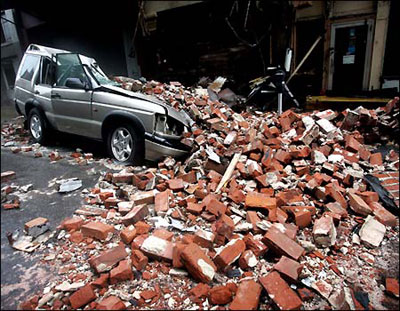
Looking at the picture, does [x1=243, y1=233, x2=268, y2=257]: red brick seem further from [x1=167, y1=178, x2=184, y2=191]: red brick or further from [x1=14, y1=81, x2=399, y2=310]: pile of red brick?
[x1=167, y1=178, x2=184, y2=191]: red brick

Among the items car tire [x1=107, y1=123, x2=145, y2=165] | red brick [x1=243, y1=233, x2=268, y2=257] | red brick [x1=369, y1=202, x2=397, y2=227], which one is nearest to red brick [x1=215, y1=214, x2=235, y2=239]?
red brick [x1=243, y1=233, x2=268, y2=257]

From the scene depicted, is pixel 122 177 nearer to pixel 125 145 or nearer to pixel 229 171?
pixel 125 145

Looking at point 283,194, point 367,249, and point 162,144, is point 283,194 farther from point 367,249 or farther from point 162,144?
point 162,144

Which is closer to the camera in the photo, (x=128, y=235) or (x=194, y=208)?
(x=128, y=235)

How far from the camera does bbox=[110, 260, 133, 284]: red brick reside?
1.68 meters

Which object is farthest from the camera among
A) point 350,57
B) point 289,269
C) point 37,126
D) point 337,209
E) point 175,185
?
point 350,57

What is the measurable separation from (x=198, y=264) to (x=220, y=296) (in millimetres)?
230

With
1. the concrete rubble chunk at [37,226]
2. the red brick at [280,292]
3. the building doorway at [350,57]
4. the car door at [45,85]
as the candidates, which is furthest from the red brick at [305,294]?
the building doorway at [350,57]

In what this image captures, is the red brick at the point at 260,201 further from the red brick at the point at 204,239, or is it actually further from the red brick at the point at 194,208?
the red brick at the point at 204,239

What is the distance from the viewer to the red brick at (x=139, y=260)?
181 cm

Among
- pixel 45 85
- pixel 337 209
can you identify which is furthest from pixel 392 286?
pixel 45 85

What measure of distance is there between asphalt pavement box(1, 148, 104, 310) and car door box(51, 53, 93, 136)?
26cm

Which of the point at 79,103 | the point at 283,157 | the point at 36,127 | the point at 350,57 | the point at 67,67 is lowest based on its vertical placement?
the point at 283,157

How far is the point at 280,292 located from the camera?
1.63 m
